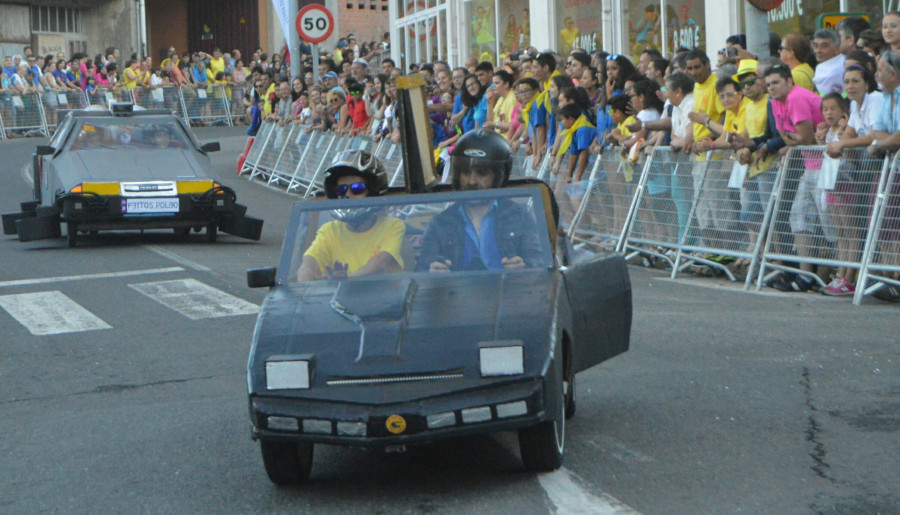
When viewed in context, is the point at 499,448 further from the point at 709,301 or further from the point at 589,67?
the point at 589,67

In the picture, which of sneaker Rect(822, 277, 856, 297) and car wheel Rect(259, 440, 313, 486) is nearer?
car wheel Rect(259, 440, 313, 486)

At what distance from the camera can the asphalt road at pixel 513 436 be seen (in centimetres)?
554

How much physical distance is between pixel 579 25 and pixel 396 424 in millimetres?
20993

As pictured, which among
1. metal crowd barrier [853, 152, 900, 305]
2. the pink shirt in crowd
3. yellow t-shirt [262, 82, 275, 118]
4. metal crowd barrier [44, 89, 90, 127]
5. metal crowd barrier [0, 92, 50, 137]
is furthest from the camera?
metal crowd barrier [44, 89, 90, 127]

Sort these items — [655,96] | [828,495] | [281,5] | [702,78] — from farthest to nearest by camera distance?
[281,5]
[655,96]
[702,78]
[828,495]

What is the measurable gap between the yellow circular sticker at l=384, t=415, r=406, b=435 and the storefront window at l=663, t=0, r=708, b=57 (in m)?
16.4

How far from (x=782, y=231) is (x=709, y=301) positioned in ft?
3.84

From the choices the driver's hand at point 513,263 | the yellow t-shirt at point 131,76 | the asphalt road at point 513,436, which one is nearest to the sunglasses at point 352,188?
the driver's hand at point 513,263

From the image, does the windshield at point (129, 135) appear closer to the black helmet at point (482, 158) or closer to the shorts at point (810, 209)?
the shorts at point (810, 209)

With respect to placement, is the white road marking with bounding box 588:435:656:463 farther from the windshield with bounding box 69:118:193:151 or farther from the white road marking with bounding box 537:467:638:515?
the windshield with bounding box 69:118:193:151

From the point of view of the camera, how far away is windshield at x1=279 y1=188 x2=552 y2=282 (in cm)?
636

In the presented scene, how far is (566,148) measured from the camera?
15445 millimetres

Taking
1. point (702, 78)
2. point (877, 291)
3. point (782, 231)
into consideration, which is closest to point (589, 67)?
point (702, 78)

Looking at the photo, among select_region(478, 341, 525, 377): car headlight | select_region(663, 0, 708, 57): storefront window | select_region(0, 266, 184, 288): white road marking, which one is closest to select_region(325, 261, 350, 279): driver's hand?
select_region(478, 341, 525, 377): car headlight
